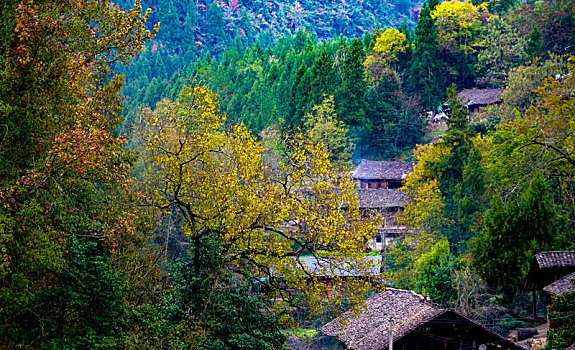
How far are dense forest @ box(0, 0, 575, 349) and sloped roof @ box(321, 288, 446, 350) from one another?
1.99m

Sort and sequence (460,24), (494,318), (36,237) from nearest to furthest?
(36,237), (494,318), (460,24)

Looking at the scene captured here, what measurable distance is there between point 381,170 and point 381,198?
5036 millimetres

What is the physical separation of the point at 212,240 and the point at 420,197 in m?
28.3

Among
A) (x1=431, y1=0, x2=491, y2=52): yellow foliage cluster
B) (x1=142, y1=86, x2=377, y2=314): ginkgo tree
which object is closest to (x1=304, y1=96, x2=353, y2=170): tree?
(x1=431, y1=0, x2=491, y2=52): yellow foliage cluster

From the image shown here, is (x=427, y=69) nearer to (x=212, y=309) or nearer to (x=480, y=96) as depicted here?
(x=480, y=96)

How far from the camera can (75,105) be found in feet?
43.6

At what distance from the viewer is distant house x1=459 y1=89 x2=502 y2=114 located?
190 ft

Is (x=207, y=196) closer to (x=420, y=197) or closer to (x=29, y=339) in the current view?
(x=29, y=339)

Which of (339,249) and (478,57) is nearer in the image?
(339,249)

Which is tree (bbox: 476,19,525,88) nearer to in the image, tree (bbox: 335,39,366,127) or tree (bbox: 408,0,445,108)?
tree (bbox: 408,0,445,108)

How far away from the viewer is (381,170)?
55906mm

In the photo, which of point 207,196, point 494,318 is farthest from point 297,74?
point 207,196

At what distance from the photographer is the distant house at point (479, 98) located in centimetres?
5806

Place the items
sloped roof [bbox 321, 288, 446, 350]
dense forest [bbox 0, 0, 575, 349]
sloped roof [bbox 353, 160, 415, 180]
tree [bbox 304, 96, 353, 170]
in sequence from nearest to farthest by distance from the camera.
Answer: dense forest [bbox 0, 0, 575, 349]
sloped roof [bbox 321, 288, 446, 350]
tree [bbox 304, 96, 353, 170]
sloped roof [bbox 353, 160, 415, 180]
